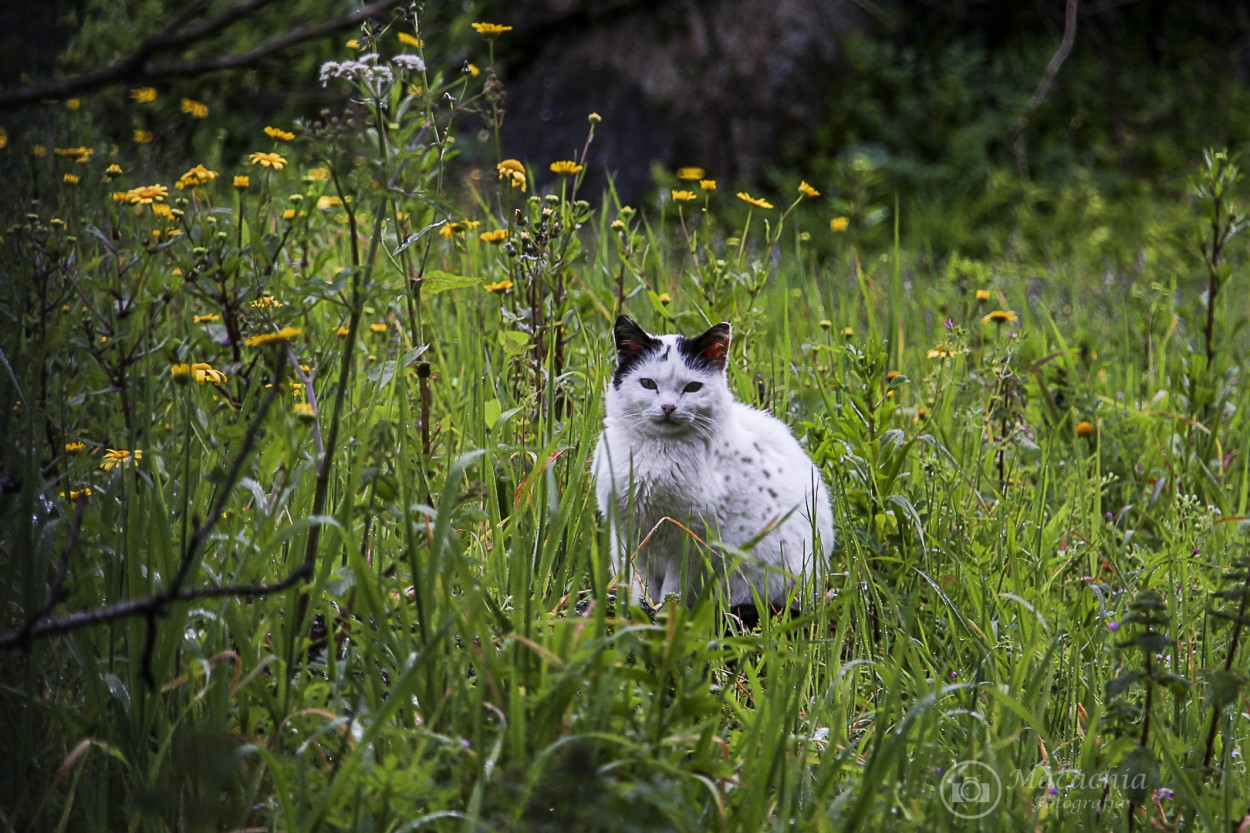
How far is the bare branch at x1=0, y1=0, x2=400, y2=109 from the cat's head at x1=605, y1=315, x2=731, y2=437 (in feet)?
6.14

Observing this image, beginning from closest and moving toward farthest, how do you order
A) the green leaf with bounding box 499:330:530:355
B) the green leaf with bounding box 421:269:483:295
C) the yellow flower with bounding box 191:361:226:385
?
the green leaf with bounding box 421:269:483:295 < the yellow flower with bounding box 191:361:226:385 < the green leaf with bounding box 499:330:530:355

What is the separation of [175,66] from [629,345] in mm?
1999

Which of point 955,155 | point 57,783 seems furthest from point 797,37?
point 57,783

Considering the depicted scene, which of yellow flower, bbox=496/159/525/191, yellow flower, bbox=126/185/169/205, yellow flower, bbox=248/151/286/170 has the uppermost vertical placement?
yellow flower, bbox=248/151/286/170

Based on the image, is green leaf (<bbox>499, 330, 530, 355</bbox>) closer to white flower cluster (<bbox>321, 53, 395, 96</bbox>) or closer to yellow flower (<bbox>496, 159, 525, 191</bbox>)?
yellow flower (<bbox>496, 159, 525, 191</bbox>)

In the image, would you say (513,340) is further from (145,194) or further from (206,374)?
(145,194)

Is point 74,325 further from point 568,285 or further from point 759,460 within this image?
point 759,460

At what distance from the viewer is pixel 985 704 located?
224cm

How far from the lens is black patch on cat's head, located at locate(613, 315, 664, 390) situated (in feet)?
9.57

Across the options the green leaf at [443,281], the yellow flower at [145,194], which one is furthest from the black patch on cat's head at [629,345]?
the yellow flower at [145,194]

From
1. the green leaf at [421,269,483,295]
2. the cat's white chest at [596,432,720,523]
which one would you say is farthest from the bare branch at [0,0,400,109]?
the cat's white chest at [596,432,720,523]

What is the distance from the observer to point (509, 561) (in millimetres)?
2418

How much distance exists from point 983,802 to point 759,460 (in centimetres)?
119

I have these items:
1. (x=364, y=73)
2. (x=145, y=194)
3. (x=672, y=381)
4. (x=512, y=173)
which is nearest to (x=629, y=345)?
(x=672, y=381)
